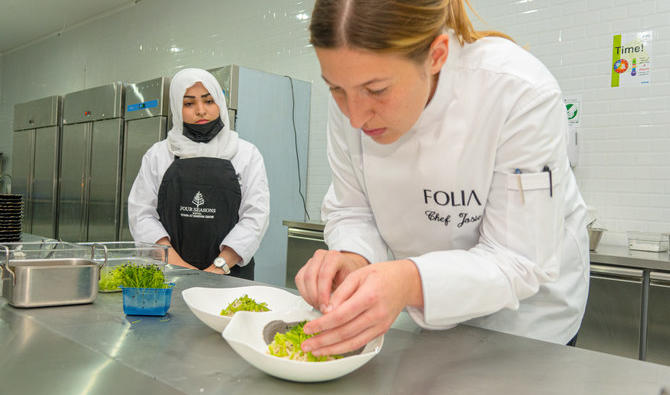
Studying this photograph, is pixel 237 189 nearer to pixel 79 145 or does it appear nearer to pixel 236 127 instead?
pixel 236 127

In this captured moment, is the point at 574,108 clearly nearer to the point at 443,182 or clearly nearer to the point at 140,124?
the point at 443,182

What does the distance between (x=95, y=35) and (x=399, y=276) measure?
749 cm

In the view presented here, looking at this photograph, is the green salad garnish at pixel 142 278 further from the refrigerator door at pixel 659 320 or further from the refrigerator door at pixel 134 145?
the refrigerator door at pixel 134 145

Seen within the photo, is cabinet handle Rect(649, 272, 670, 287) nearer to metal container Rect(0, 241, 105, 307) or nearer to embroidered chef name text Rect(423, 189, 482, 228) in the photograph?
embroidered chef name text Rect(423, 189, 482, 228)

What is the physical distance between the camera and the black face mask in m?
2.69

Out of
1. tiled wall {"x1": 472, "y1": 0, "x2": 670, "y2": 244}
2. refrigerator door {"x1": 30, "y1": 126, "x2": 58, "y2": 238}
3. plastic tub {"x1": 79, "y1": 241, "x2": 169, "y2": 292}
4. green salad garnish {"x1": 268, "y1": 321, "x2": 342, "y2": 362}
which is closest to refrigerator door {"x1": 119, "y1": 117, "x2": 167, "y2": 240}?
refrigerator door {"x1": 30, "y1": 126, "x2": 58, "y2": 238}

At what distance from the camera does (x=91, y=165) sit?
17.6ft

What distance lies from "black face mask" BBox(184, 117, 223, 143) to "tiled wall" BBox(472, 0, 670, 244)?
2075 mm

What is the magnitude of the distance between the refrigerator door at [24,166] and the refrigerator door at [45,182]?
0.42 ft

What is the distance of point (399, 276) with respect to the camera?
874mm

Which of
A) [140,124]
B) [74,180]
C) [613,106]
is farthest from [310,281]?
[74,180]

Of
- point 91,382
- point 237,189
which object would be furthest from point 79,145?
point 91,382

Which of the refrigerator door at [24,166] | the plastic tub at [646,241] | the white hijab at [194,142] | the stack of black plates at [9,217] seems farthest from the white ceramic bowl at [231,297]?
the refrigerator door at [24,166]

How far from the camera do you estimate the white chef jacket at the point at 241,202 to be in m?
2.49
